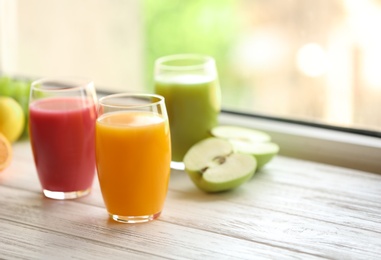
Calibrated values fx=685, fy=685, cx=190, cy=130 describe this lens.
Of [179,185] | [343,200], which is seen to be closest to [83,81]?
[179,185]

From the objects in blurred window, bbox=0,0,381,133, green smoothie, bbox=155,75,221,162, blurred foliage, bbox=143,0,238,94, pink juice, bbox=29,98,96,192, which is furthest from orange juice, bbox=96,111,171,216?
blurred foliage, bbox=143,0,238,94

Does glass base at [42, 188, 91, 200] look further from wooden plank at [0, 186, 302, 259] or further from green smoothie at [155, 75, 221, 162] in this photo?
green smoothie at [155, 75, 221, 162]

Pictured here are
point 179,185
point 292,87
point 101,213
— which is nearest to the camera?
point 101,213

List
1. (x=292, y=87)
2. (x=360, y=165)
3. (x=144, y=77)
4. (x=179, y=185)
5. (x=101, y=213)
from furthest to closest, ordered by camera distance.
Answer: (x=144, y=77) → (x=292, y=87) → (x=360, y=165) → (x=179, y=185) → (x=101, y=213)

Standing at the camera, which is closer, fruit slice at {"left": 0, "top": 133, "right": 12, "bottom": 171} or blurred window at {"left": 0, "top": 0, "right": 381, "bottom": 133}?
fruit slice at {"left": 0, "top": 133, "right": 12, "bottom": 171}

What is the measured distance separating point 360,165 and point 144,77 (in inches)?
31.6

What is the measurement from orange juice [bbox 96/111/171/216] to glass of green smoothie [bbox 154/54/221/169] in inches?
9.2

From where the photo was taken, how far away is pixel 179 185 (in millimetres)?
1351

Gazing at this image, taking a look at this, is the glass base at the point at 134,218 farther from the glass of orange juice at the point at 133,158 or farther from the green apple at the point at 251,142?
the green apple at the point at 251,142

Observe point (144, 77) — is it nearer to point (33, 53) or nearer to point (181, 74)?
point (33, 53)

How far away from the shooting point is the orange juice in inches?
43.9

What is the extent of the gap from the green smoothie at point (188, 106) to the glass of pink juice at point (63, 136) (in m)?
0.17

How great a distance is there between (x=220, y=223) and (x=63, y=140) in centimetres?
33

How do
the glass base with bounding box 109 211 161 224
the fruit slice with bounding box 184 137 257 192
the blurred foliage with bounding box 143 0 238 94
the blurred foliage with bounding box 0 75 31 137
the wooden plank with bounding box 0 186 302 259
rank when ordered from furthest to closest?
the blurred foliage with bounding box 143 0 238 94
the blurred foliage with bounding box 0 75 31 137
the fruit slice with bounding box 184 137 257 192
the glass base with bounding box 109 211 161 224
the wooden plank with bounding box 0 186 302 259
